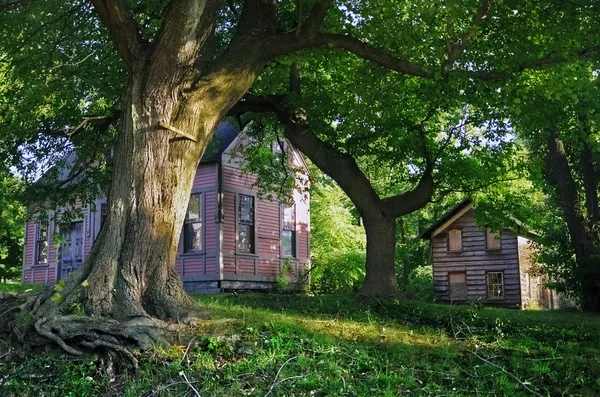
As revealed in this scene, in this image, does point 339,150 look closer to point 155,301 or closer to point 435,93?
point 435,93

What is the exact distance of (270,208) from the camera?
78.0 ft

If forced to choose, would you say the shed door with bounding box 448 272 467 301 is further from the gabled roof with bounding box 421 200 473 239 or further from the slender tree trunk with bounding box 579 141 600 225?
the slender tree trunk with bounding box 579 141 600 225

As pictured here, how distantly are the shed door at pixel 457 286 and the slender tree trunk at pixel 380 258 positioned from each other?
60.2 feet

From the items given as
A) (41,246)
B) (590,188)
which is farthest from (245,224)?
(590,188)

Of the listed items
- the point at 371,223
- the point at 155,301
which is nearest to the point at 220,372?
the point at 155,301

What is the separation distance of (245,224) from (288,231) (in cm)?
271

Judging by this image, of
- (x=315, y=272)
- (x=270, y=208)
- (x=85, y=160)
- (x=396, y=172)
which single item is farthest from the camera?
(x=315, y=272)

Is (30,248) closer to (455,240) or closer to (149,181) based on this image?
(455,240)

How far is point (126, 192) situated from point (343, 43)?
4.69m

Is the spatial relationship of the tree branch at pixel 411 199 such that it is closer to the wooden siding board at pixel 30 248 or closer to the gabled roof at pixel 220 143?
the gabled roof at pixel 220 143

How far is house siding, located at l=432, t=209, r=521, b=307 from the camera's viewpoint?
29.5 meters

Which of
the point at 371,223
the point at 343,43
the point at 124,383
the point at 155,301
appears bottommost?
the point at 124,383

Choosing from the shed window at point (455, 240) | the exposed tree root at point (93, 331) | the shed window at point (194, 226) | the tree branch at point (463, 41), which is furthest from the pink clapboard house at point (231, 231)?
the exposed tree root at point (93, 331)

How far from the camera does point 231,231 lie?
859 inches
